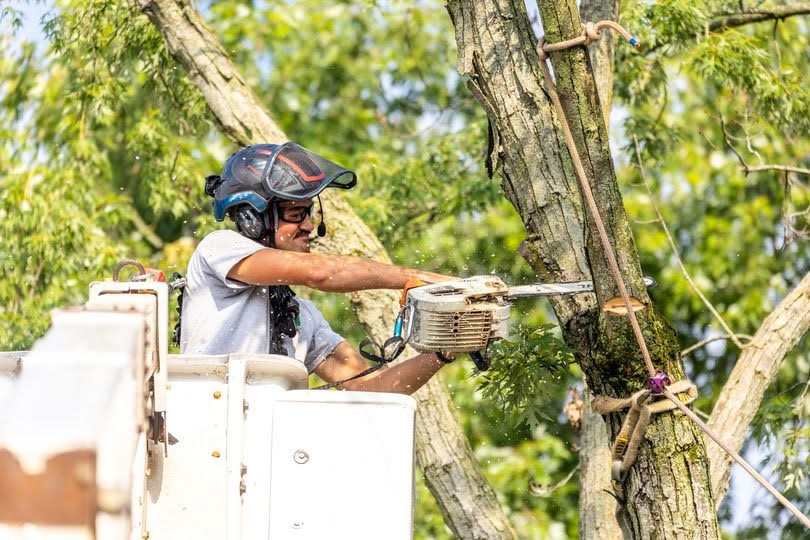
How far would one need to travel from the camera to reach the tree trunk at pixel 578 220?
329 centimetres

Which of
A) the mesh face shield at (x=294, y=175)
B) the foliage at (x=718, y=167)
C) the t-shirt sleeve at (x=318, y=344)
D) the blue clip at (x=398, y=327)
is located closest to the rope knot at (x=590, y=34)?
the blue clip at (x=398, y=327)

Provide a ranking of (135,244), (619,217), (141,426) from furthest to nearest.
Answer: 1. (135,244)
2. (619,217)
3. (141,426)

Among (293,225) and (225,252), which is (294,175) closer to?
(293,225)

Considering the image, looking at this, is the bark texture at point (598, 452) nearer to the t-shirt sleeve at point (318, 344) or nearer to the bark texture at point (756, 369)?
the bark texture at point (756, 369)

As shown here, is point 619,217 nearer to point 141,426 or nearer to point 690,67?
point 141,426

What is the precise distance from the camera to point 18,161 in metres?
9.56

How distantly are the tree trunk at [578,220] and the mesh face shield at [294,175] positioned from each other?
0.60m

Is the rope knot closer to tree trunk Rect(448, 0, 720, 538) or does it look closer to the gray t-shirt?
tree trunk Rect(448, 0, 720, 538)

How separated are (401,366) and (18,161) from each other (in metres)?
6.31

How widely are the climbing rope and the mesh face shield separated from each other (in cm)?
105

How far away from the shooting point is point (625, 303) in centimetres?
332

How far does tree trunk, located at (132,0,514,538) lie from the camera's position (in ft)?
18.0

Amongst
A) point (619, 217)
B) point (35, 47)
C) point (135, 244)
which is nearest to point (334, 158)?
point (135, 244)

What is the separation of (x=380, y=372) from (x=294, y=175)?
0.79m
